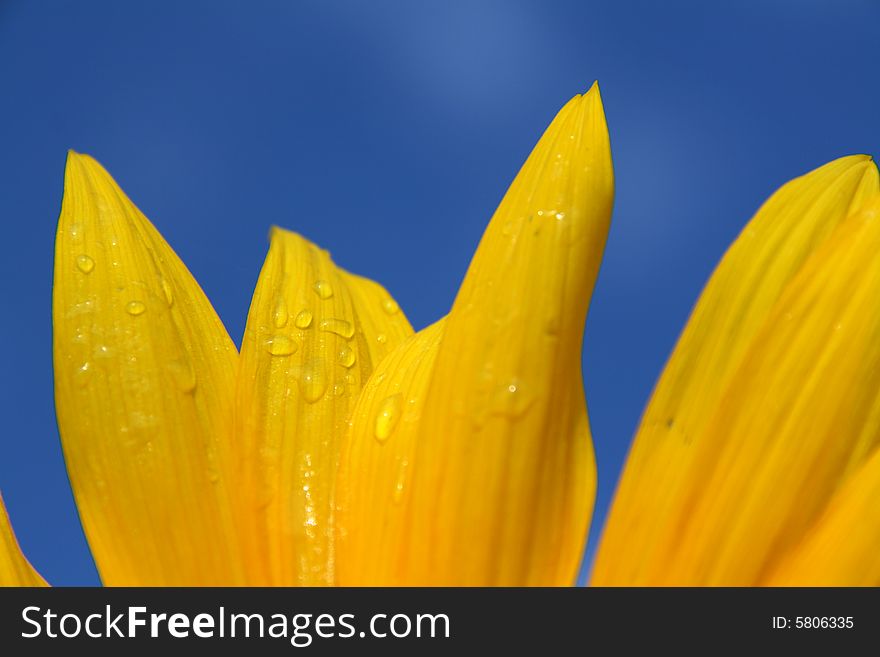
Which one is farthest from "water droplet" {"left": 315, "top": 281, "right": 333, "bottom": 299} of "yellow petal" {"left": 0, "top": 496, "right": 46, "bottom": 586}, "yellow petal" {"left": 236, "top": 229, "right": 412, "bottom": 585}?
"yellow petal" {"left": 0, "top": 496, "right": 46, "bottom": 586}

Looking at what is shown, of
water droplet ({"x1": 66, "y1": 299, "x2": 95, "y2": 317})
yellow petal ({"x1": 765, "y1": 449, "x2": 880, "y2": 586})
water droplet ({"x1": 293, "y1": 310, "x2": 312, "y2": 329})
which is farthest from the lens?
water droplet ({"x1": 293, "y1": 310, "x2": 312, "y2": 329})

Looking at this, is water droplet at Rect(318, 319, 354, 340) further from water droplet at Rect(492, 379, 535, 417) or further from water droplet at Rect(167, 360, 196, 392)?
water droplet at Rect(492, 379, 535, 417)

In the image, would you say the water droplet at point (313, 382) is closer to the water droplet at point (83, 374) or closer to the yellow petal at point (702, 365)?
the water droplet at point (83, 374)

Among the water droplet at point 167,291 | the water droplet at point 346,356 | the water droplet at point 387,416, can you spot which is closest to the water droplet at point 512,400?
the water droplet at point 387,416

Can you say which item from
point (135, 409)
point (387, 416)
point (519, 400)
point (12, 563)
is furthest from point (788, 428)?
point (12, 563)

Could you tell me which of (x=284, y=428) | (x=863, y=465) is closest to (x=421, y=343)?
(x=284, y=428)

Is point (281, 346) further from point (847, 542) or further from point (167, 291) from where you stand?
point (847, 542)
